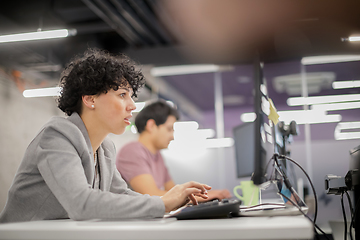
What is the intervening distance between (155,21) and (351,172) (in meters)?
3.77

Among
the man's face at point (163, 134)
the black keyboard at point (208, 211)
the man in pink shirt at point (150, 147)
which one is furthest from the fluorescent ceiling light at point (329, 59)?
the black keyboard at point (208, 211)

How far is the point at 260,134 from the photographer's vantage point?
113cm

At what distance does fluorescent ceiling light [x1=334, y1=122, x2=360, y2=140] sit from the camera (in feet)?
13.8

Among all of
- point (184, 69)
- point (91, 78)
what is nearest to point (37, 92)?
point (184, 69)

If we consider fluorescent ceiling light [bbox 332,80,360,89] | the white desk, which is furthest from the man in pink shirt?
fluorescent ceiling light [bbox 332,80,360,89]

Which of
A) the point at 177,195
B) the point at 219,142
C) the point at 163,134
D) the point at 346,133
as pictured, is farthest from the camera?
the point at 219,142

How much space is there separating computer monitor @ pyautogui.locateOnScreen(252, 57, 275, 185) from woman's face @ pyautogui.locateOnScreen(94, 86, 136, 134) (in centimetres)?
50

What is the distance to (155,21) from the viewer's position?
4.50 meters

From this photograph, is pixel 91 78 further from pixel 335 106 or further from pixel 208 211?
pixel 335 106

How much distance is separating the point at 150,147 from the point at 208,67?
2.75m

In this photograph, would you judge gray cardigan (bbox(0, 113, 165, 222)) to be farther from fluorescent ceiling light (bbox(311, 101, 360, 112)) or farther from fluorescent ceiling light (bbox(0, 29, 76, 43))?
fluorescent ceiling light (bbox(311, 101, 360, 112))

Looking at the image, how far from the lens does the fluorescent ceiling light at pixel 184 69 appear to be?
4.94 m

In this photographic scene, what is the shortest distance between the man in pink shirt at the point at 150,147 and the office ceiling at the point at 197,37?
188 centimetres

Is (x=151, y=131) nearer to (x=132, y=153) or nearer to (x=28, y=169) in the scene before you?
(x=132, y=153)
